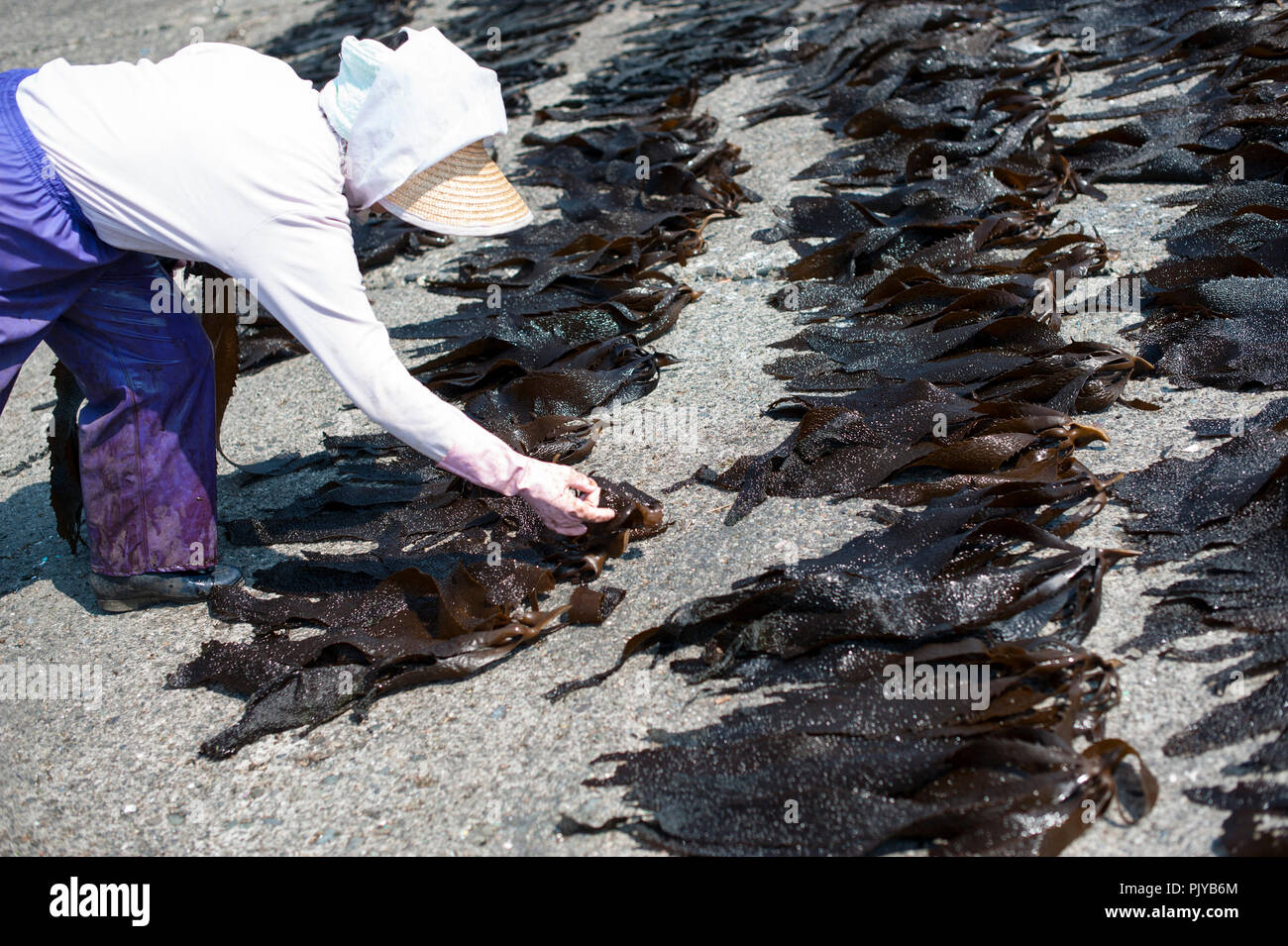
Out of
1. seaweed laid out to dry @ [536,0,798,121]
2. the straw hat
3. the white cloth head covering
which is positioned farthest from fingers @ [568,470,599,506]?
seaweed laid out to dry @ [536,0,798,121]

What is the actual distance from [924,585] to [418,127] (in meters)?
1.23

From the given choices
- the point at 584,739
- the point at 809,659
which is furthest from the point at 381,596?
the point at 809,659

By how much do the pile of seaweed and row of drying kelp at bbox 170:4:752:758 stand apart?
40.5 inches

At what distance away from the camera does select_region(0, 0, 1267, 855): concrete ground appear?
179cm

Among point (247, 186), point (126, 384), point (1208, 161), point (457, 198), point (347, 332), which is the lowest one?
point (1208, 161)

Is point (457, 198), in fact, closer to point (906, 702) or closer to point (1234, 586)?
point (906, 702)

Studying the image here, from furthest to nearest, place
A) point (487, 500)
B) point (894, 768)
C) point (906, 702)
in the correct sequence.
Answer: point (487, 500) < point (906, 702) < point (894, 768)

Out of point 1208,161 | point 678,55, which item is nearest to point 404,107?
point 1208,161

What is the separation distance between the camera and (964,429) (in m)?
2.52

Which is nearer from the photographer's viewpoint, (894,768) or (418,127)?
(894,768)

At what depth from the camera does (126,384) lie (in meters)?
2.38

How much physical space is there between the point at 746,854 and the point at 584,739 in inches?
15.2

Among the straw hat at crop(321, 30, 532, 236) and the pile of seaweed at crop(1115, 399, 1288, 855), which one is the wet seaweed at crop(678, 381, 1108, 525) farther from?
the straw hat at crop(321, 30, 532, 236)

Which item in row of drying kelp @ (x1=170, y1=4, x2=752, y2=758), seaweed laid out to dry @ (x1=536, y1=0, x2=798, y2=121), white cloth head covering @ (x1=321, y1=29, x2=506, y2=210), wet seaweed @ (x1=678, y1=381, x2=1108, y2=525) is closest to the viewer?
white cloth head covering @ (x1=321, y1=29, x2=506, y2=210)
